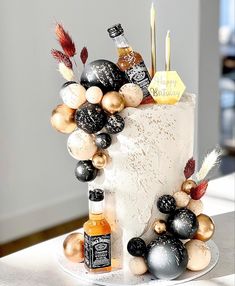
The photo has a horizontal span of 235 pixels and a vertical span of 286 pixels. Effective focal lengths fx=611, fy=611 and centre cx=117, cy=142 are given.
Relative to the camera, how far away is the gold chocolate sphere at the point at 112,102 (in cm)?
117

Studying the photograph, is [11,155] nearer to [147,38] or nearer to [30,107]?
[30,107]

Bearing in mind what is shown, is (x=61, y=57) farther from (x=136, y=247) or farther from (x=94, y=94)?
(x=136, y=247)

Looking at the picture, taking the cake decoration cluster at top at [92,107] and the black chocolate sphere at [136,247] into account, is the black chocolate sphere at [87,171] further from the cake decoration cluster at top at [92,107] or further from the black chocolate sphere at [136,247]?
the black chocolate sphere at [136,247]

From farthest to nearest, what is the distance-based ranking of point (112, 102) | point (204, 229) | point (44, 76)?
point (44, 76) < point (204, 229) < point (112, 102)

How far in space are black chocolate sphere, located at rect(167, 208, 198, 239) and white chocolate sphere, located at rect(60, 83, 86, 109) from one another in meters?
0.30

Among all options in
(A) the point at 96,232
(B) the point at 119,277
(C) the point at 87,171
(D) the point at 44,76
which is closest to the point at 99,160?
(C) the point at 87,171

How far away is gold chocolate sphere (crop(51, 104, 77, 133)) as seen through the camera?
1.22 meters

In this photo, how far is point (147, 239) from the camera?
1267 millimetres

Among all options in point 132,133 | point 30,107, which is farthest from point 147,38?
point 132,133

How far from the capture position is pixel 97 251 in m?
1.23

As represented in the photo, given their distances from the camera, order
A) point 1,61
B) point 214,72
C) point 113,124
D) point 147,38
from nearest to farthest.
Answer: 1. point 113,124
2. point 1,61
3. point 147,38
4. point 214,72

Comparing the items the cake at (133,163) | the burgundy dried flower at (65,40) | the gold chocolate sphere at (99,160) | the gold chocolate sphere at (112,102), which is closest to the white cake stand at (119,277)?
the cake at (133,163)

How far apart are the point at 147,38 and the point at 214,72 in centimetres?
61

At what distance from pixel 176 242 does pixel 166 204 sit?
0.08 metres
